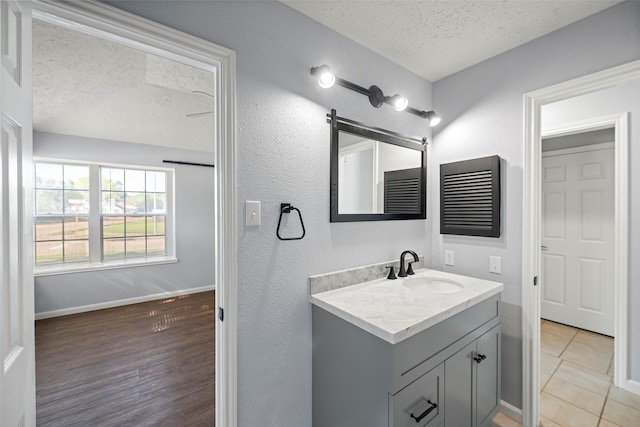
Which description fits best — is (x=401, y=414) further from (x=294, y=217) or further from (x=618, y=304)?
(x=618, y=304)

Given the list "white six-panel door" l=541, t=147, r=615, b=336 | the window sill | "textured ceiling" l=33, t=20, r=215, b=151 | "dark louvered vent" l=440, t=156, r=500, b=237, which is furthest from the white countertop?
the window sill

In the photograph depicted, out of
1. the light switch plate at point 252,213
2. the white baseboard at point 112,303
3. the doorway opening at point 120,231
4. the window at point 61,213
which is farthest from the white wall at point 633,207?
the window at point 61,213

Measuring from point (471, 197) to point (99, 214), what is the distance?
4.69 m

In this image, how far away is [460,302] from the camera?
4.48 ft

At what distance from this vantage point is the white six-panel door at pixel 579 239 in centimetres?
280

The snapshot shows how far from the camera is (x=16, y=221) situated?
0.71 metres

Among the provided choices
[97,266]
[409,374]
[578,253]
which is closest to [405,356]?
[409,374]

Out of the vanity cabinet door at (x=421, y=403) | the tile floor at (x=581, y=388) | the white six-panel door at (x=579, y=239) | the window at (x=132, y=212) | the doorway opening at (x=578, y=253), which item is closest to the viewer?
the vanity cabinet door at (x=421, y=403)

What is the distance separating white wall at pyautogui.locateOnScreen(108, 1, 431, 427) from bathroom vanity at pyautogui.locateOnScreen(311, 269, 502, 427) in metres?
0.16

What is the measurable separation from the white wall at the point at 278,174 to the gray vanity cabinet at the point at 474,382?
2.38 ft

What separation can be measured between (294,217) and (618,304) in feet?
8.28

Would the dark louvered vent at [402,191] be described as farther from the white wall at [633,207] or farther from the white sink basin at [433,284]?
the white wall at [633,207]

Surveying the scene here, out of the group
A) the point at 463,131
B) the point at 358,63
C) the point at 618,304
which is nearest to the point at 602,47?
the point at 463,131

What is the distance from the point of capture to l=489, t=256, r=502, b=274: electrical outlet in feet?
5.96
